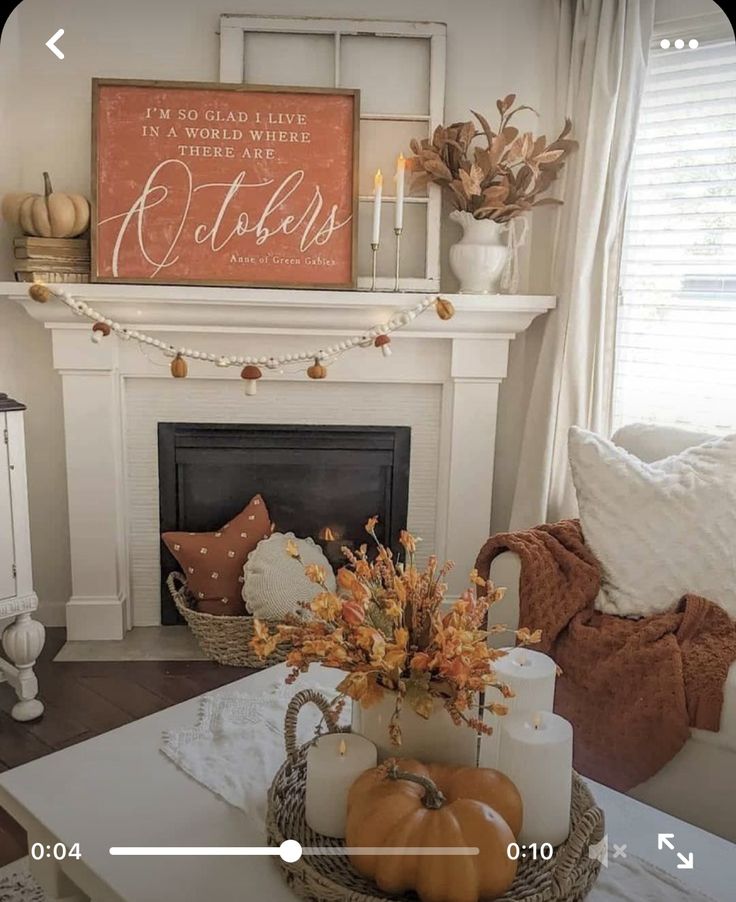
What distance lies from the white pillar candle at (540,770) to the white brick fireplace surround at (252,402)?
1198 millimetres

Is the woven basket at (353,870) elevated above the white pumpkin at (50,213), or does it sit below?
below

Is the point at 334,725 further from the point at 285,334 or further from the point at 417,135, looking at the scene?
the point at 417,135

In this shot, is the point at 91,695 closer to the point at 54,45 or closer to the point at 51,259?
the point at 51,259

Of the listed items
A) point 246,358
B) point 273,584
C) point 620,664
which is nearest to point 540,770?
point 620,664

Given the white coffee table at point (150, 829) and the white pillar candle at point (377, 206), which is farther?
the white pillar candle at point (377, 206)

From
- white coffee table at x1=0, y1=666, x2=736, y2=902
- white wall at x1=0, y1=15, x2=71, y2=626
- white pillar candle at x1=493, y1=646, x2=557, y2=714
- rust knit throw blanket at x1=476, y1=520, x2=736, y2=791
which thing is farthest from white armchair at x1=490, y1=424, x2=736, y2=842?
white wall at x1=0, y1=15, x2=71, y2=626

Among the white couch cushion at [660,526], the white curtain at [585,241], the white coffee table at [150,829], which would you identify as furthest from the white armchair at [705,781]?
the white curtain at [585,241]

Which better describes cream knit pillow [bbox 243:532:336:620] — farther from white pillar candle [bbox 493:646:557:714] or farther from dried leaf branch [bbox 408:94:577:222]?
white pillar candle [bbox 493:646:557:714]

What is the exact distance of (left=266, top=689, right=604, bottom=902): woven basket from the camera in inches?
25.8

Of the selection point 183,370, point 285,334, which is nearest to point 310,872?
point 183,370

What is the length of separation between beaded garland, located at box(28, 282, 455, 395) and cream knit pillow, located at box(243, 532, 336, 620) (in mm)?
379

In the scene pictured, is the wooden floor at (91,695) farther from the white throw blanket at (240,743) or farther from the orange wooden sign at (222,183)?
the orange wooden sign at (222,183)

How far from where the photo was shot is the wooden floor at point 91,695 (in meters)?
1.50

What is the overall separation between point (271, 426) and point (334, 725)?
1.24 metres
